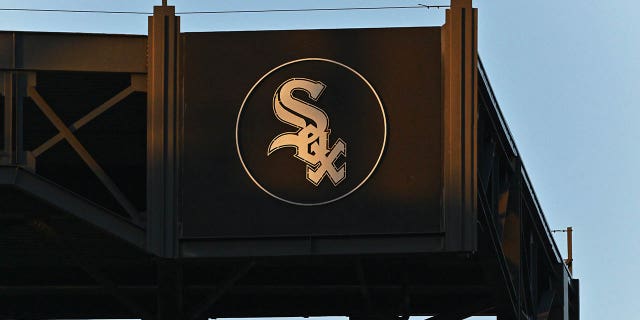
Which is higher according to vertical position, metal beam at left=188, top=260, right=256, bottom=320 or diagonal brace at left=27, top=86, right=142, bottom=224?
diagonal brace at left=27, top=86, right=142, bottom=224

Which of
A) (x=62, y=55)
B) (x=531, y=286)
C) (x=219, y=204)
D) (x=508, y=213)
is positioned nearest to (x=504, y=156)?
(x=508, y=213)

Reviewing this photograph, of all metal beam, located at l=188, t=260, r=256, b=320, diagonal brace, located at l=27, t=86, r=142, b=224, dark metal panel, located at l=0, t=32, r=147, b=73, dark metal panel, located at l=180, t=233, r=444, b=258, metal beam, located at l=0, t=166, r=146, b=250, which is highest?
dark metal panel, located at l=0, t=32, r=147, b=73

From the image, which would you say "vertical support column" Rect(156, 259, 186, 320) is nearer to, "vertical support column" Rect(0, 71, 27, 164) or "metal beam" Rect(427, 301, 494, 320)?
"metal beam" Rect(427, 301, 494, 320)

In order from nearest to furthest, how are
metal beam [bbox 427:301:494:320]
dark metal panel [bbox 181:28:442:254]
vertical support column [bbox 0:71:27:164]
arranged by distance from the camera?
vertical support column [bbox 0:71:27:164] → dark metal panel [bbox 181:28:442:254] → metal beam [bbox 427:301:494:320]

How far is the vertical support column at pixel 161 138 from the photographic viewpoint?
38469 mm

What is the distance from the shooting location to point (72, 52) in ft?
127

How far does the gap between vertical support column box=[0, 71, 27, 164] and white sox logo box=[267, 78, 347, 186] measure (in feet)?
15.6

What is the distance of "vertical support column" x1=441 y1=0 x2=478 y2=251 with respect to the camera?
125ft

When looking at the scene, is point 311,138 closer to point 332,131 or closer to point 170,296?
point 332,131

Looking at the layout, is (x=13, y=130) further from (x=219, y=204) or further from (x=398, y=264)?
(x=398, y=264)

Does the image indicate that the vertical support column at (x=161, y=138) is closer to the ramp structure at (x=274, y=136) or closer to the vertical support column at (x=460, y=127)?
the ramp structure at (x=274, y=136)

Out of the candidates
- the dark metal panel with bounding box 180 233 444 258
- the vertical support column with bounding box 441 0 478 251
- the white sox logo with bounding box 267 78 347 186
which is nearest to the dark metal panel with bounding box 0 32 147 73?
the white sox logo with bounding box 267 78 347 186

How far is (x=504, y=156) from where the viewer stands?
4406cm

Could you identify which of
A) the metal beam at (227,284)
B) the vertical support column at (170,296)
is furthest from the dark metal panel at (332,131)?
the vertical support column at (170,296)
